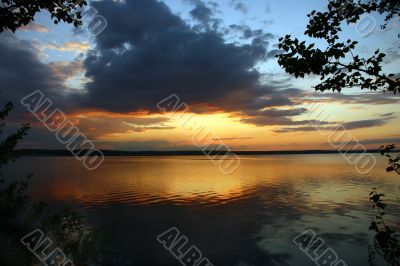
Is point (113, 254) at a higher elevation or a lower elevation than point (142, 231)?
lower

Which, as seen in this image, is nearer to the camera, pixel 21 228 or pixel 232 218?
pixel 21 228

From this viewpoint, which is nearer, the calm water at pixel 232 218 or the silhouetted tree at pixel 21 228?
the silhouetted tree at pixel 21 228

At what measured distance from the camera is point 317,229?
26359mm

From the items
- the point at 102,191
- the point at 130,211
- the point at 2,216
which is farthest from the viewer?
the point at 102,191

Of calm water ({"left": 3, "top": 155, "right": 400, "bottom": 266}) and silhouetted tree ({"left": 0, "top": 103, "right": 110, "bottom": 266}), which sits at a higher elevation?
calm water ({"left": 3, "top": 155, "right": 400, "bottom": 266})

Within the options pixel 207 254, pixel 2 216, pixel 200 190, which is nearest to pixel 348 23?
pixel 2 216

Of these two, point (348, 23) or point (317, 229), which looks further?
point (317, 229)

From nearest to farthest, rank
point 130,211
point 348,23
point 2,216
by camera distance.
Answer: point 348,23 < point 2,216 < point 130,211

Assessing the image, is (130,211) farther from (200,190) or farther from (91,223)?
(200,190)

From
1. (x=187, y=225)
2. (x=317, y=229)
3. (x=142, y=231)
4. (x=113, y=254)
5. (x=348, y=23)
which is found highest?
(x=317, y=229)

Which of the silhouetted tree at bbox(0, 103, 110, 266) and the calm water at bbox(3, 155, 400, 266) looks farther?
the calm water at bbox(3, 155, 400, 266)

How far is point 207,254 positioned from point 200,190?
1154 inches

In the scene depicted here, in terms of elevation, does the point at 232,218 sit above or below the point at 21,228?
above

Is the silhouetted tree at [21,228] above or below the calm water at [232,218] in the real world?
below
